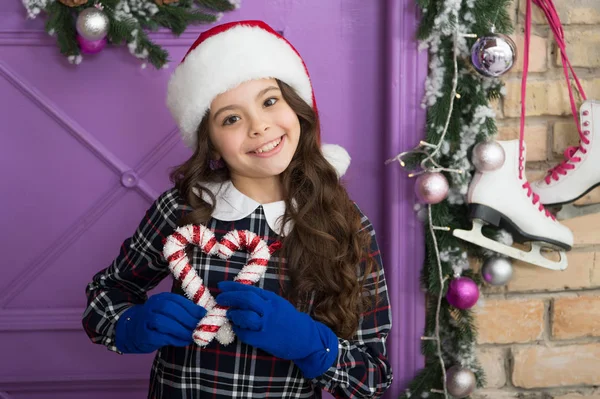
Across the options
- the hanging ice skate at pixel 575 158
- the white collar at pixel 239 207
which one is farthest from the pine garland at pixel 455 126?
the white collar at pixel 239 207

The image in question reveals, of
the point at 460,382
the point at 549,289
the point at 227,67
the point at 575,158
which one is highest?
the point at 227,67

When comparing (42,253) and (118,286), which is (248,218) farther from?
(42,253)

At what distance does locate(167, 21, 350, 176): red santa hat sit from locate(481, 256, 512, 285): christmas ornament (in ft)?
2.19

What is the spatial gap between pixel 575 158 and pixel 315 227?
0.72 meters

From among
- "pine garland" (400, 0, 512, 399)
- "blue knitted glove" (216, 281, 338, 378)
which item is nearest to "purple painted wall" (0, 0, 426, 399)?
"pine garland" (400, 0, 512, 399)

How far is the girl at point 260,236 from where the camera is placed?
1.33 meters

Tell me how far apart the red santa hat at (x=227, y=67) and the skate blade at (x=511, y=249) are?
0.56 m

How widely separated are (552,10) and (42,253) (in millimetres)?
1520

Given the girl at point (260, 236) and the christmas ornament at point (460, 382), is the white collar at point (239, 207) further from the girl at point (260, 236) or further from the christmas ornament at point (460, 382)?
the christmas ornament at point (460, 382)

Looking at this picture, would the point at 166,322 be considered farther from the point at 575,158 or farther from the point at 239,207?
the point at 575,158

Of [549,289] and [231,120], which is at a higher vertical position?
[231,120]

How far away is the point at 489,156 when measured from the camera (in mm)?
1592

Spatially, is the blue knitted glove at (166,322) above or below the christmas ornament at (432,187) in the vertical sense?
below

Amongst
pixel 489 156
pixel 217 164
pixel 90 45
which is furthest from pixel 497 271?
pixel 90 45
